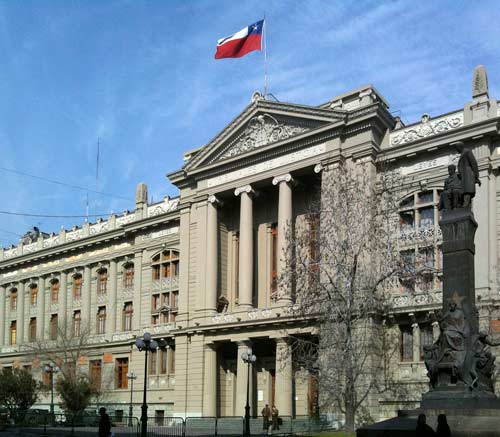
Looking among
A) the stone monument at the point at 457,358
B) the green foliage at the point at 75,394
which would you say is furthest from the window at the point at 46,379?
the stone monument at the point at 457,358

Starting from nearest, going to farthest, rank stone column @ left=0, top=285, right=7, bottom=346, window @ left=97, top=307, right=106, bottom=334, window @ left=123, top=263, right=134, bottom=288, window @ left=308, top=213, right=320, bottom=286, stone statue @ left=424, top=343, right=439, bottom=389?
stone statue @ left=424, top=343, right=439, bottom=389 < window @ left=308, top=213, right=320, bottom=286 < window @ left=123, top=263, right=134, bottom=288 < window @ left=97, top=307, right=106, bottom=334 < stone column @ left=0, top=285, right=7, bottom=346

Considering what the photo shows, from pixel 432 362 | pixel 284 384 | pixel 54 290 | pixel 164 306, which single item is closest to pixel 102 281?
pixel 54 290

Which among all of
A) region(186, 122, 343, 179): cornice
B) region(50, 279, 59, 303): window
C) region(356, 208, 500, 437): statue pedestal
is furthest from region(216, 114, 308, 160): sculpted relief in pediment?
region(50, 279, 59, 303): window

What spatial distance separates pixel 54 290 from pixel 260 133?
29.3 m

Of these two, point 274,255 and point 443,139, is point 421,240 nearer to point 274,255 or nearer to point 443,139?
point 443,139

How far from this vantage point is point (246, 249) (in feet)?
152

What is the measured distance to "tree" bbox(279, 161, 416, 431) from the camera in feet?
111

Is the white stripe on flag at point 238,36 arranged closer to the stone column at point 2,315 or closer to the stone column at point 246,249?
the stone column at point 246,249

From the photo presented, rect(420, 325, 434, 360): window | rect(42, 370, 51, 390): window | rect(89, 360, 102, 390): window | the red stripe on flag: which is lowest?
rect(42, 370, 51, 390): window

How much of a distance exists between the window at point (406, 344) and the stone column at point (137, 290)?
23075 millimetres

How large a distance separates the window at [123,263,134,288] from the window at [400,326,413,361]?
84.0 feet

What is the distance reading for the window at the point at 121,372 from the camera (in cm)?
5681

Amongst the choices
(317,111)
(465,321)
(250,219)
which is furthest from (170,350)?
(465,321)

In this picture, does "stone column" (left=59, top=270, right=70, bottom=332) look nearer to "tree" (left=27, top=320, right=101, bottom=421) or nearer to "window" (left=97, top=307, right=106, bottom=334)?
"tree" (left=27, top=320, right=101, bottom=421)
